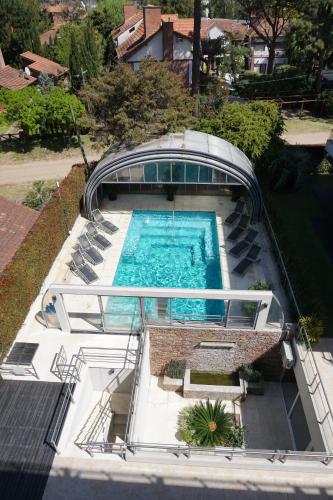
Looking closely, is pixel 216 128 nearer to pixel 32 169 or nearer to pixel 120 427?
pixel 32 169

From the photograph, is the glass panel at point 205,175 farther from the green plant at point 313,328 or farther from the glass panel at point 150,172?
the green plant at point 313,328

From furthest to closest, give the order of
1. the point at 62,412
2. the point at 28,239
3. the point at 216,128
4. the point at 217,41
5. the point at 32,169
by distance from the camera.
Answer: the point at 217,41 → the point at 32,169 → the point at 216,128 → the point at 28,239 → the point at 62,412

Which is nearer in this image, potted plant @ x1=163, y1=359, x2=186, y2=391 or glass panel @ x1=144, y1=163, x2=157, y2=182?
potted plant @ x1=163, y1=359, x2=186, y2=391

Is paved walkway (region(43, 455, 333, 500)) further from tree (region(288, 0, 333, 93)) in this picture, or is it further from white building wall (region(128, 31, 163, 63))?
white building wall (region(128, 31, 163, 63))

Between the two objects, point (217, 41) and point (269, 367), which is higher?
point (217, 41)

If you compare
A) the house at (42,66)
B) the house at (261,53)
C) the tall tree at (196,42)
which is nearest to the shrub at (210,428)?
the tall tree at (196,42)

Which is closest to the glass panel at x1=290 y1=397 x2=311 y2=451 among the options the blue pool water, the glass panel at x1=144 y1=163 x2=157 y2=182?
the blue pool water

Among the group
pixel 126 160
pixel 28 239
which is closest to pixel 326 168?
pixel 126 160
